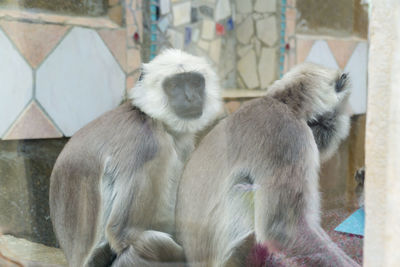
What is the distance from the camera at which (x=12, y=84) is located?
1.78 meters

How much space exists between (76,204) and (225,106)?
25.8 inches

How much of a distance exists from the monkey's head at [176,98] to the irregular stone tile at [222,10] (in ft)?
1.02

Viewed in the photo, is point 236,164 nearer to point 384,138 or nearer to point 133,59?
point 133,59

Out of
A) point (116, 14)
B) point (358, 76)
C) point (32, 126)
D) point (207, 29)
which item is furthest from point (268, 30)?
point (32, 126)

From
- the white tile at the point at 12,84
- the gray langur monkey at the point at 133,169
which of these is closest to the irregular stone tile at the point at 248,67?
the gray langur monkey at the point at 133,169

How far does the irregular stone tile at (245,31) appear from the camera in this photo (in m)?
1.39

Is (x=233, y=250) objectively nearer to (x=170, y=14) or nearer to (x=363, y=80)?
(x=363, y=80)

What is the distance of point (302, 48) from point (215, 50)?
26cm

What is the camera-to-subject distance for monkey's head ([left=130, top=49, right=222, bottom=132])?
5.65ft

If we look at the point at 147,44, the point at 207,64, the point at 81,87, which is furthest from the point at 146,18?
the point at 81,87

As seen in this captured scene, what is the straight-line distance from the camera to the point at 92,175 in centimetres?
176

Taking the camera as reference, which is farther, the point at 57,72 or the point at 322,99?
the point at 57,72

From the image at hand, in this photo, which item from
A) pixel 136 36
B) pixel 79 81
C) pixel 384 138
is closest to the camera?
pixel 384 138

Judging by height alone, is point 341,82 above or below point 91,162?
above
